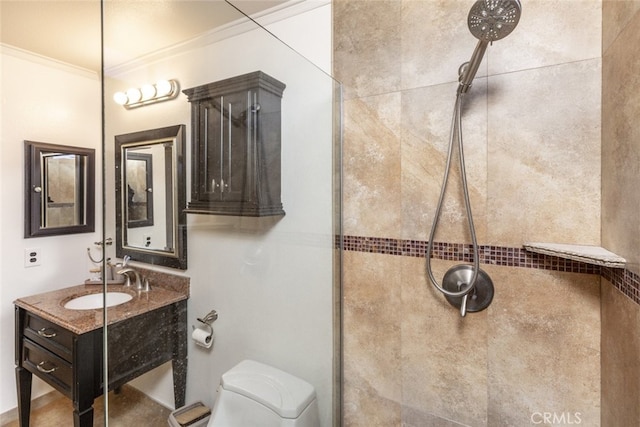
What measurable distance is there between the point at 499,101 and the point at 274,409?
1381 mm

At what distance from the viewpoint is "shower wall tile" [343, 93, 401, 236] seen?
4.04 ft

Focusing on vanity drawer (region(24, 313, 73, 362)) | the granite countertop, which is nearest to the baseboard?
vanity drawer (region(24, 313, 73, 362))

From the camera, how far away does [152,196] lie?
76 cm

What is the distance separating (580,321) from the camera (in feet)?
3.17

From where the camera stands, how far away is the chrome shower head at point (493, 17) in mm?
792

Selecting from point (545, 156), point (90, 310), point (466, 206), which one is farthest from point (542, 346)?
point (90, 310)

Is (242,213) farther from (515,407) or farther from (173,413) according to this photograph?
(515,407)

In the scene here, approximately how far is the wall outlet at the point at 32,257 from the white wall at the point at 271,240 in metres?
1.96

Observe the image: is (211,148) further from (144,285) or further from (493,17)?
(493,17)

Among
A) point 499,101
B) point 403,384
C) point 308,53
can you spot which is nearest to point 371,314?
point 403,384

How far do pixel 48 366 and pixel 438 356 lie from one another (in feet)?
6.58

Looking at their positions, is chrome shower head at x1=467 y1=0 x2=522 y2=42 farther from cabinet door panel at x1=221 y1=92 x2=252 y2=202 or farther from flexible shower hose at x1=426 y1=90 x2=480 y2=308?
cabinet door panel at x1=221 y1=92 x2=252 y2=202

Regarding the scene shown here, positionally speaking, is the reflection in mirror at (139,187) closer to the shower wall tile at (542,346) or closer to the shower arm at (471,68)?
the shower arm at (471,68)

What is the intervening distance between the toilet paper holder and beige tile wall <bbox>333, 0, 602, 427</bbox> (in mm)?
649
